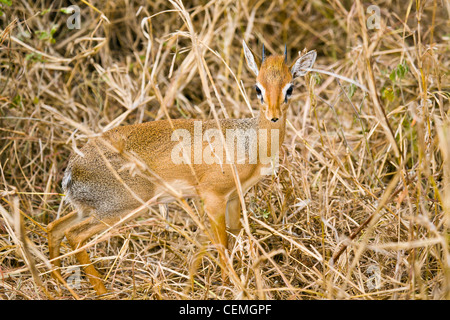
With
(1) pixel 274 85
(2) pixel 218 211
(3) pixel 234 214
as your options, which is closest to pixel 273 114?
(1) pixel 274 85

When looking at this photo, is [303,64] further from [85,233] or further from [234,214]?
[85,233]

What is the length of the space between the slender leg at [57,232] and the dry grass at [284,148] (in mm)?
125

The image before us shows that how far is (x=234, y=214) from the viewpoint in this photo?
378cm

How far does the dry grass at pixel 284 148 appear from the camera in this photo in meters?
2.85

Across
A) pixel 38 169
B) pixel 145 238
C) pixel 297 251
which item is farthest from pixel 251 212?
pixel 38 169

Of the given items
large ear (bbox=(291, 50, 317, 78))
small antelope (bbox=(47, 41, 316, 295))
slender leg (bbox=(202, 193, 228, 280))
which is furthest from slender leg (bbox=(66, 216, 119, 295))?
large ear (bbox=(291, 50, 317, 78))

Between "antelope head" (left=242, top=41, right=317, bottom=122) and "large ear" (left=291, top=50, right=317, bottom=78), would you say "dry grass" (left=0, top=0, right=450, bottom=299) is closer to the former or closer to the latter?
"large ear" (left=291, top=50, right=317, bottom=78)

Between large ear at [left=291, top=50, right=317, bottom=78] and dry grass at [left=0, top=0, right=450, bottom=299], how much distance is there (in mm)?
103

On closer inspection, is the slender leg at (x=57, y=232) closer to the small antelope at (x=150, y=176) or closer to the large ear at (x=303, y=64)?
the small antelope at (x=150, y=176)

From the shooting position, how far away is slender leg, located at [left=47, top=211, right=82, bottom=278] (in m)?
3.38

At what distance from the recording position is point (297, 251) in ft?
11.1

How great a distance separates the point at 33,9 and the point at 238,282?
3841mm

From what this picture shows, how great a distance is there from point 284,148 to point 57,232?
1813 mm
